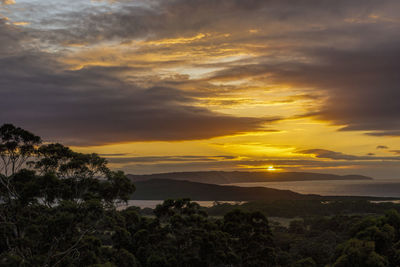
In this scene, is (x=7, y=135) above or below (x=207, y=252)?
above

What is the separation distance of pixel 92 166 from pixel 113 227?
546cm

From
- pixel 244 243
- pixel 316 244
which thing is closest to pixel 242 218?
pixel 244 243

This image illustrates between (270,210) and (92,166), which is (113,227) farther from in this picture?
(270,210)

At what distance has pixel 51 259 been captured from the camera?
1163 inches

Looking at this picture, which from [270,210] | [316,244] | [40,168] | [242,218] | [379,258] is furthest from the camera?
[270,210]

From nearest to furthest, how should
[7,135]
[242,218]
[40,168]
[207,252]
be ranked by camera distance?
[7,135], [40,168], [207,252], [242,218]

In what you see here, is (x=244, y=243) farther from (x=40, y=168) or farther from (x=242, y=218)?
(x=40, y=168)

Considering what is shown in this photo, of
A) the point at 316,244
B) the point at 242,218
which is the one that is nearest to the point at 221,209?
the point at 316,244

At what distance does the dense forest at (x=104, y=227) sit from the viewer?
28656 mm

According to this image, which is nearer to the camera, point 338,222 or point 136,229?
point 136,229

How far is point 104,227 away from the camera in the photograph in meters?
33.9

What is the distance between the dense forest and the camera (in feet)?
94.0

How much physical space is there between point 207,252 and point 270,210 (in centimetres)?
11757

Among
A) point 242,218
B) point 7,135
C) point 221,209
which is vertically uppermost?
point 7,135
